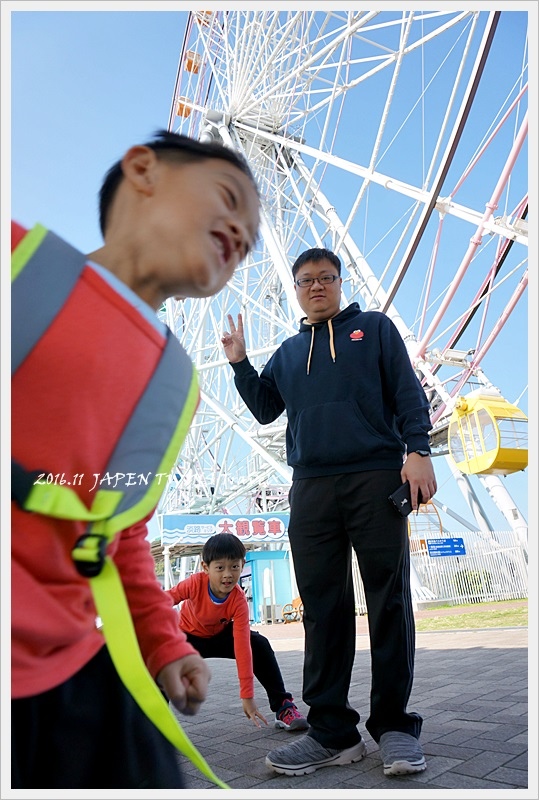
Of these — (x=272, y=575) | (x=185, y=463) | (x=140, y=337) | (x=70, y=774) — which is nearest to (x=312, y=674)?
(x=70, y=774)

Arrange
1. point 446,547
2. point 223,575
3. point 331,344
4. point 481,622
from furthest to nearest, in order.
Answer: point 446,547
point 481,622
point 223,575
point 331,344

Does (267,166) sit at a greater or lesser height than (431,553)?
greater

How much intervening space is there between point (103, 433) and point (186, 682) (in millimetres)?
330

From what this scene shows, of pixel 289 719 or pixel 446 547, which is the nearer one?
pixel 289 719

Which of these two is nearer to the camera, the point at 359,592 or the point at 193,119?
the point at 359,592

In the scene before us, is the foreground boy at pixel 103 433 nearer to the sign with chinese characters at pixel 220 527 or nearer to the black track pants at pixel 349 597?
the black track pants at pixel 349 597

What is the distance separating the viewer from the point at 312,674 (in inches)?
79.1

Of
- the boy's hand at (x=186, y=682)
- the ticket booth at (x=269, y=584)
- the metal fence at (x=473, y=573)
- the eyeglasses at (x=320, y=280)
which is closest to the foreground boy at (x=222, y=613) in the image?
the eyeglasses at (x=320, y=280)

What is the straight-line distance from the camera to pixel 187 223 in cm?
77

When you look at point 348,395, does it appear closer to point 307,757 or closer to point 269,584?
point 307,757

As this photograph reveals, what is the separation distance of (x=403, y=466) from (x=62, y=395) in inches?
58.9

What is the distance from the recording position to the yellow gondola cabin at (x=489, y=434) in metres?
7.32

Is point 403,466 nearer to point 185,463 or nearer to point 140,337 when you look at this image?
point 140,337

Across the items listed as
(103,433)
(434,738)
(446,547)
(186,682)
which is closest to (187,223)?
(103,433)
